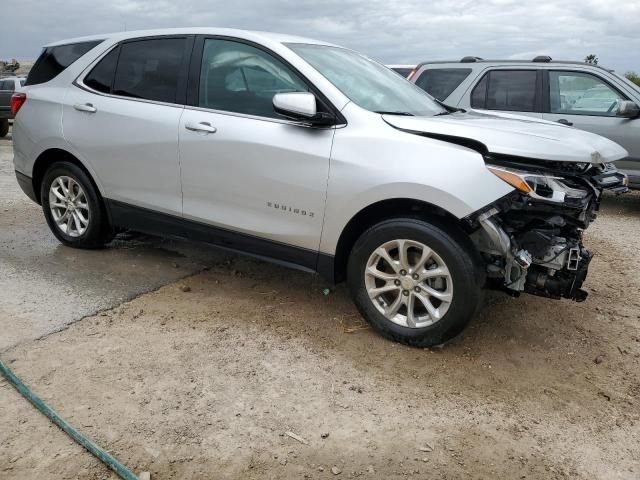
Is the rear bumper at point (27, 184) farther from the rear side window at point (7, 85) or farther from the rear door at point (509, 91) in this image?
the rear side window at point (7, 85)

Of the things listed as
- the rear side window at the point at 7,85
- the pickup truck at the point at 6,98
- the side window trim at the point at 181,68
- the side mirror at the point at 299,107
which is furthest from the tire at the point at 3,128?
the side mirror at the point at 299,107

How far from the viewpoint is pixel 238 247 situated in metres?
4.04

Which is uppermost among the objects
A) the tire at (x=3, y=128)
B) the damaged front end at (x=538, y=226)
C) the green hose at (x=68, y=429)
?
the damaged front end at (x=538, y=226)

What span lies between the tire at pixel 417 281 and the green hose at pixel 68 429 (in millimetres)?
1726

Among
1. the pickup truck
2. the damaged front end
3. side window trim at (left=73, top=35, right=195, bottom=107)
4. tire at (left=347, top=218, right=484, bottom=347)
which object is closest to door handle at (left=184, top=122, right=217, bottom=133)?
side window trim at (left=73, top=35, right=195, bottom=107)

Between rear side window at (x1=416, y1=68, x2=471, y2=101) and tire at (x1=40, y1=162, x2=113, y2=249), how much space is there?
5.00m

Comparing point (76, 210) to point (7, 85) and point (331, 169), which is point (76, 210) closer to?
point (331, 169)

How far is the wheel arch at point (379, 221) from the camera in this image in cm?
330

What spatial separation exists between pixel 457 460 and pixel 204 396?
1.28 metres

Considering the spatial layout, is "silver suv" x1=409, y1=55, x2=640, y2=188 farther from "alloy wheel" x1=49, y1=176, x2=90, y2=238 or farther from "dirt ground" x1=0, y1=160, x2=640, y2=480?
"alloy wheel" x1=49, y1=176, x2=90, y2=238

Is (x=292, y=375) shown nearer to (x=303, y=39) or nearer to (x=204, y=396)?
(x=204, y=396)

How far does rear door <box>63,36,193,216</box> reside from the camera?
13.8 ft

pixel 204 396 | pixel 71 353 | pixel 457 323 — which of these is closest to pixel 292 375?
pixel 204 396

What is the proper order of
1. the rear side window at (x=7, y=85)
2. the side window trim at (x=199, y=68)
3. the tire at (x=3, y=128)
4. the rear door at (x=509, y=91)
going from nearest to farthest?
the side window trim at (x=199, y=68) → the rear door at (x=509, y=91) → the tire at (x=3, y=128) → the rear side window at (x=7, y=85)
